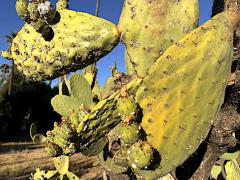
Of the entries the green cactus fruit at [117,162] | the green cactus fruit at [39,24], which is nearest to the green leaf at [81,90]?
the green cactus fruit at [117,162]

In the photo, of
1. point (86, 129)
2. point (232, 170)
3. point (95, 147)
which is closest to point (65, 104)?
point (95, 147)

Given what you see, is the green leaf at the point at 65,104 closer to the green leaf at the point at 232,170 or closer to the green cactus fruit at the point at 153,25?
the green cactus fruit at the point at 153,25

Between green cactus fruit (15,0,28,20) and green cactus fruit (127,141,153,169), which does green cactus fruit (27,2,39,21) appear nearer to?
green cactus fruit (15,0,28,20)

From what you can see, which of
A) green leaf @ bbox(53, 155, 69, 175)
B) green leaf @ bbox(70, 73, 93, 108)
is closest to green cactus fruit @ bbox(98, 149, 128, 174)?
green leaf @ bbox(70, 73, 93, 108)

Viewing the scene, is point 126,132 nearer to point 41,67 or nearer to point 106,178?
point 41,67

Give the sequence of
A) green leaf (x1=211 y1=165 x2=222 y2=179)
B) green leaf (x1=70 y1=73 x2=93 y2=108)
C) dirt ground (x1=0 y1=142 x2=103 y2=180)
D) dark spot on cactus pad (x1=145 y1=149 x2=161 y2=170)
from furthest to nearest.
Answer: dirt ground (x1=0 y1=142 x2=103 y2=180) < green leaf (x1=211 y1=165 x2=222 y2=179) < green leaf (x1=70 y1=73 x2=93 y2=108) < dark spot on cactus pad (x1=145 y1=149 x2=161 y2=170)

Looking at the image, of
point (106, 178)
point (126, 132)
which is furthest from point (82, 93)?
point (106, 178)
